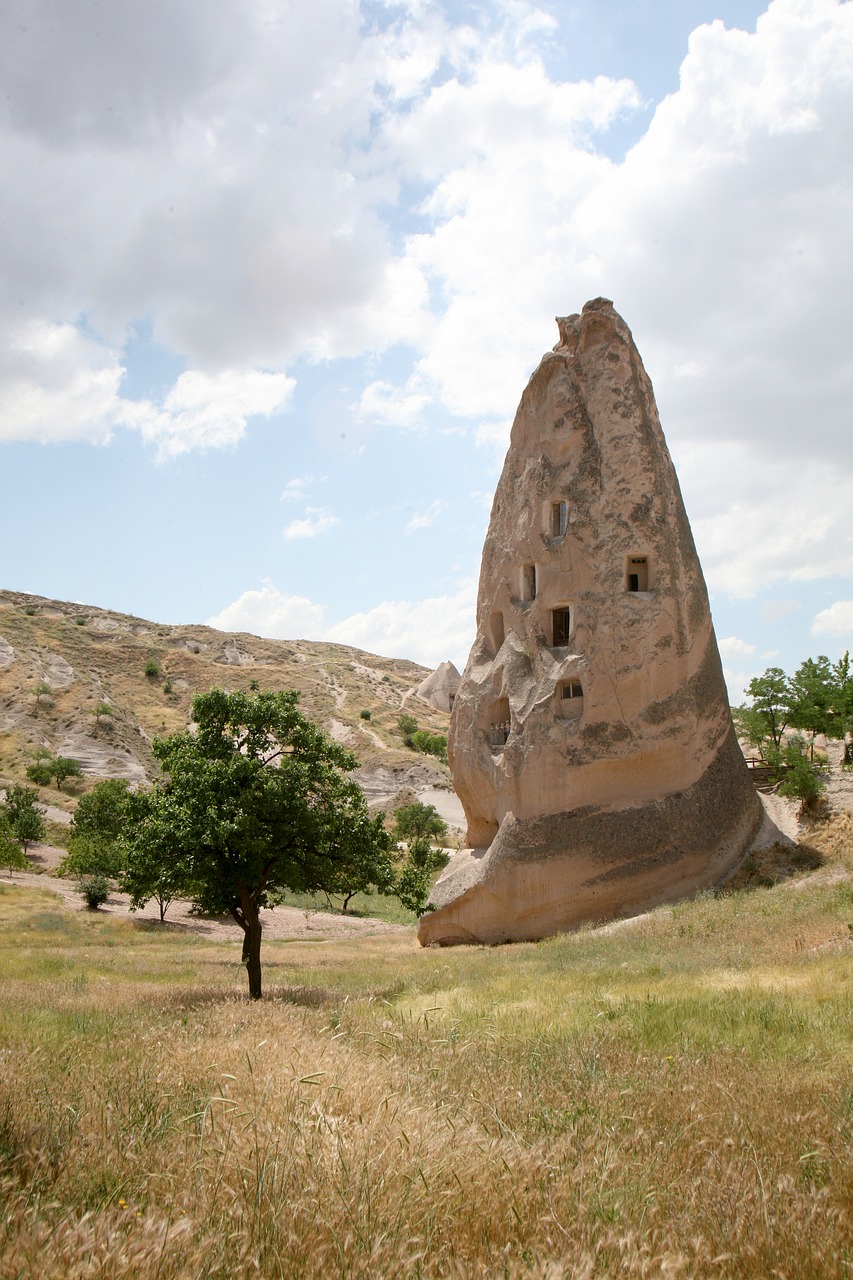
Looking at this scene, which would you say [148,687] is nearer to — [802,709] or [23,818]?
[23,818]

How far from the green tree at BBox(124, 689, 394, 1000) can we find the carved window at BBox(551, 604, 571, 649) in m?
9.63

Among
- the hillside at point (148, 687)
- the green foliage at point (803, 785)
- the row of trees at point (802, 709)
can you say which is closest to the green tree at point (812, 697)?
the row of trees at point (802, 709)

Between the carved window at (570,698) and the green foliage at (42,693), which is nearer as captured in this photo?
the carved window at (570,698)

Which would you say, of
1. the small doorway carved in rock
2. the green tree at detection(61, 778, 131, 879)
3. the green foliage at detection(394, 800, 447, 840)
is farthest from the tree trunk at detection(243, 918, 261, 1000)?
the green foliage at detection(394, 800, 447, 840)

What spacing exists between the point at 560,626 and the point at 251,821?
12.8m

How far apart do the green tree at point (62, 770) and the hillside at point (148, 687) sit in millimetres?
1623

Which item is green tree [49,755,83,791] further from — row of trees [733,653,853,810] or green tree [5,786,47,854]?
row of trees [733,653,853,810]

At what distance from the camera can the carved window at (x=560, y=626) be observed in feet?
80.8

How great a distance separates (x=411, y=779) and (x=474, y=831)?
143ft

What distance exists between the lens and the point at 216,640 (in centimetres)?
10725

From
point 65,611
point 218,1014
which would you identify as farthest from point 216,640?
point 218,1014

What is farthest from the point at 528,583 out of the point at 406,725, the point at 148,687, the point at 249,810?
the point at 148,687

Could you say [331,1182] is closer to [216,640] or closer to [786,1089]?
[786,1089]

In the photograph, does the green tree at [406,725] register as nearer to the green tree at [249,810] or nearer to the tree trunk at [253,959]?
the green tree at [249,810]
